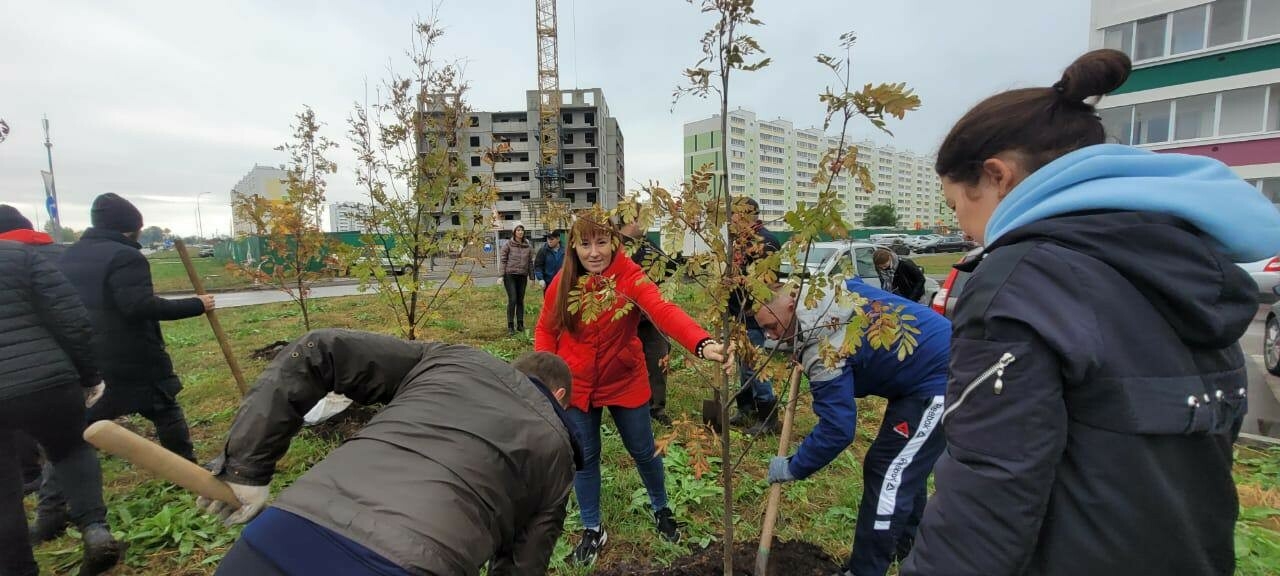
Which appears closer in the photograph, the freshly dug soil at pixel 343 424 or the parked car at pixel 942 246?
the freshly dug soil at pixel 343 424

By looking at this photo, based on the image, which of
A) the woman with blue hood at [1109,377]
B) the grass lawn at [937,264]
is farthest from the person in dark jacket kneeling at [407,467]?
the grass lawn at [937,264]

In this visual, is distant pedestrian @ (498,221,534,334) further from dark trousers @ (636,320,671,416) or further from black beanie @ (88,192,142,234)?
black beanie @ (88,192,142,234)

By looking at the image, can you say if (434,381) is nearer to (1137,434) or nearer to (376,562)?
(376,562)

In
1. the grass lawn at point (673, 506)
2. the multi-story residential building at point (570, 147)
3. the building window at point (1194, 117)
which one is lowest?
the grass lawn at point (673, 506)

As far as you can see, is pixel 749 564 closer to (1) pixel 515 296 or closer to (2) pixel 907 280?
(2) pixel 907 280

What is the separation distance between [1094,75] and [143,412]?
4897 millimetres

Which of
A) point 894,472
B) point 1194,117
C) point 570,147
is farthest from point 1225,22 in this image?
point 570,147

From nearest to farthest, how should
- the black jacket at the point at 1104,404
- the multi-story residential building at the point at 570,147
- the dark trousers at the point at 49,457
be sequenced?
1. the black jacket at the point at 1104,404
2. the dark trousers at the point at 49,457
3. the multi-story residential building at the point at 570,147

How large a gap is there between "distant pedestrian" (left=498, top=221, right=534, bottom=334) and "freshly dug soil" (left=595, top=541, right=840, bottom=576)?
646cm

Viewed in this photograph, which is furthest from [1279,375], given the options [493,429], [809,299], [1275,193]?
[1275,193]

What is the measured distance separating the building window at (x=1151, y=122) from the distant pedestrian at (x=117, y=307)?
26553 millimetres

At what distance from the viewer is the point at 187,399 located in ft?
18.6

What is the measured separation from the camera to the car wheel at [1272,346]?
584 cm

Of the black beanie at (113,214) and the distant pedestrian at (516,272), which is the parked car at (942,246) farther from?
the black beanie at (113,214)
